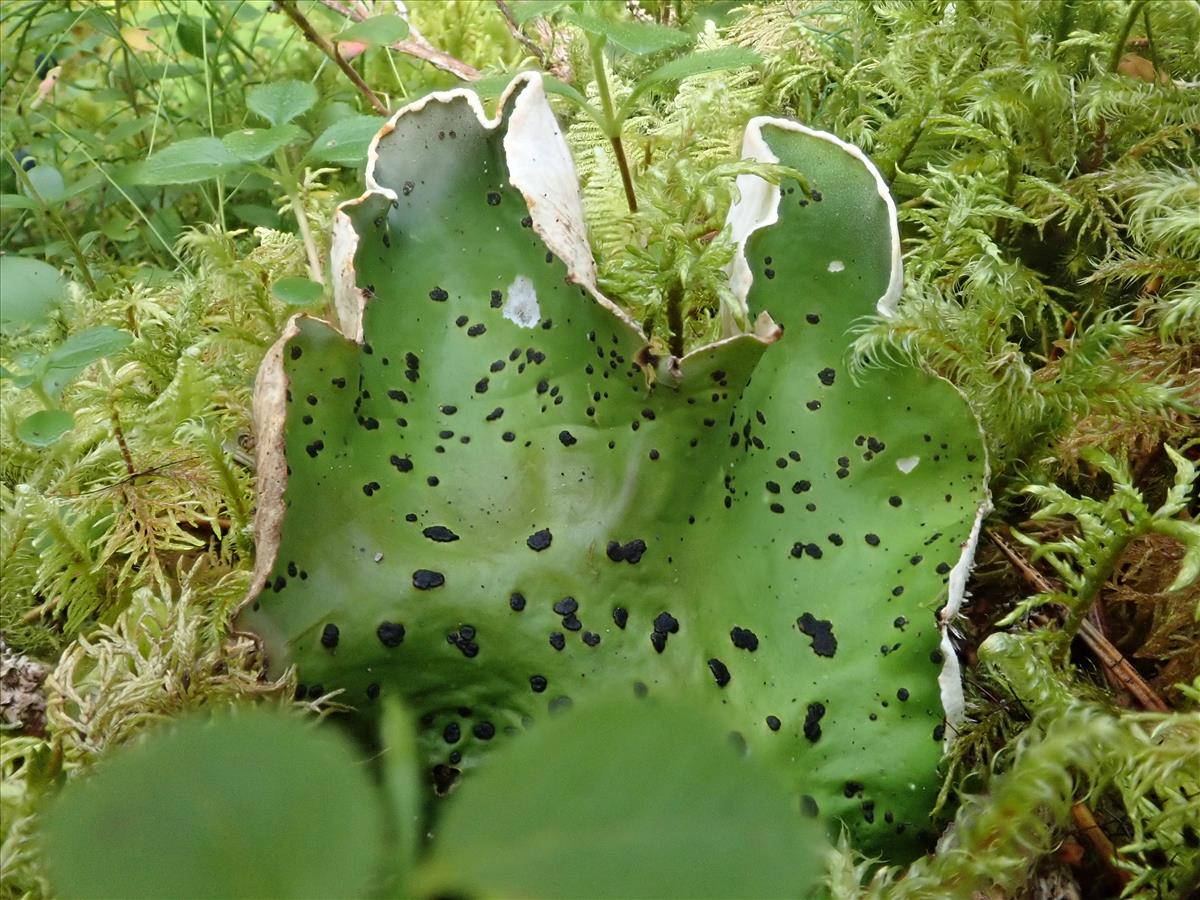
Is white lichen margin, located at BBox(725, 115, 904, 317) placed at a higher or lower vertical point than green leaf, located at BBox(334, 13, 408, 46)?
lower

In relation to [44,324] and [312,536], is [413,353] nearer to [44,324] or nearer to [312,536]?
[312,536]

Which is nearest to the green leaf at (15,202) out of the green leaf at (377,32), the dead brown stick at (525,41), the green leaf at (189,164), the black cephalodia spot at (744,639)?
the green leaf at (189,164)

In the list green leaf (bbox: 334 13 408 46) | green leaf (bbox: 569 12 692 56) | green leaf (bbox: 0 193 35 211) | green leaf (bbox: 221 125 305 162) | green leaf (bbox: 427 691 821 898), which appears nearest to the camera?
green leaf (bbox: 427 691 821 898)

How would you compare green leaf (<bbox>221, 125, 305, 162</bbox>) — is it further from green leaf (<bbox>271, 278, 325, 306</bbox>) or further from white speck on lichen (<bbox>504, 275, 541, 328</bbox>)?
white speck on lichen (<bbox>504, 275, 541, 328</bbox>)

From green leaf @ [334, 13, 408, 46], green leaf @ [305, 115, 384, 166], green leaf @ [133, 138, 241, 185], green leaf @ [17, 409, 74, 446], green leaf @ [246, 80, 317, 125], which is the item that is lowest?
green leaf @ [17, 409, 74, 446]

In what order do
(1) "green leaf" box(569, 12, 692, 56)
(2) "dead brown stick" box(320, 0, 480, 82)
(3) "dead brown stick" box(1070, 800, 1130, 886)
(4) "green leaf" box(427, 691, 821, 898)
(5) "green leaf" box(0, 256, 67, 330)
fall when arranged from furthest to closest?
(2) "dead brown stick" box(320, 0, 480, 82)
(5) "green leaf" box(0, 256, 67, 330)
(1) "green leaf" box(569, 12, 692, 56)
(3) "dead brown stick" box(1070, 800, 1130, 886)
(4) "green leaf" box(427, 691, 821, 898)

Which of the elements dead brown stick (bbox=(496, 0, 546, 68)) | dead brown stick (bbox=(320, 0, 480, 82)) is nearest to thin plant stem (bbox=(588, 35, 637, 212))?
dead brown stick (bbox=(496, 0, 546, 68))

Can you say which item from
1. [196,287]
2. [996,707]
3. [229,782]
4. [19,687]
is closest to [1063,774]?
[996,707]
